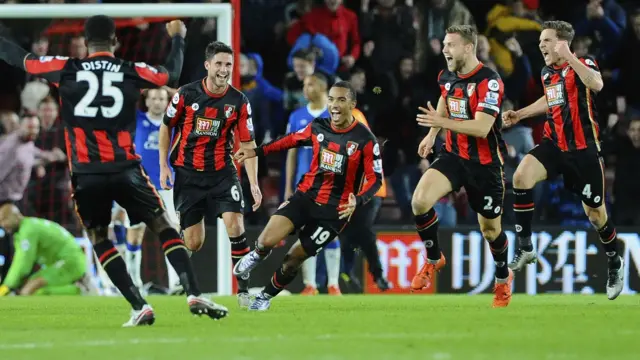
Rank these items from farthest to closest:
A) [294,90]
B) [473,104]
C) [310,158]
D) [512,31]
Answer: [512,31] < [294,90] < [310,158] < [473,104]

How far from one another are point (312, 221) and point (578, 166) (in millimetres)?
2211

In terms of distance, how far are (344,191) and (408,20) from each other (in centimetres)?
616

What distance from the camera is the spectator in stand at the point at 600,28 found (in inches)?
618

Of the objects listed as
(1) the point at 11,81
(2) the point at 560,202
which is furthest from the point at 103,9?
(2) the point at 560,202

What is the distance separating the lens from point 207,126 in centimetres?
1012

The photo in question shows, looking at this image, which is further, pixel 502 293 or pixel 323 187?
pixel 502 293

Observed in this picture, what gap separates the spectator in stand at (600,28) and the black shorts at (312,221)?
704 cm

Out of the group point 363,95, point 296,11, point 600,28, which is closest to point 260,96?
point 363,95

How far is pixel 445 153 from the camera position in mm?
9633

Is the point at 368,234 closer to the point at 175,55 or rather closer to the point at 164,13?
the point at 164,13

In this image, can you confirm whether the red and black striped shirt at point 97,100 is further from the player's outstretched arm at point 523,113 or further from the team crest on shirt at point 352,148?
the player's outstretched arm at point 523,113

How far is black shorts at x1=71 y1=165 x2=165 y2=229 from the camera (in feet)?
26.1

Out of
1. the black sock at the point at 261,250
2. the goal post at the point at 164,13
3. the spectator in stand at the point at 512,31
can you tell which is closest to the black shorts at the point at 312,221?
the black sock at the point at 261,250

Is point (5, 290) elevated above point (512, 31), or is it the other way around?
point (512, 31)
